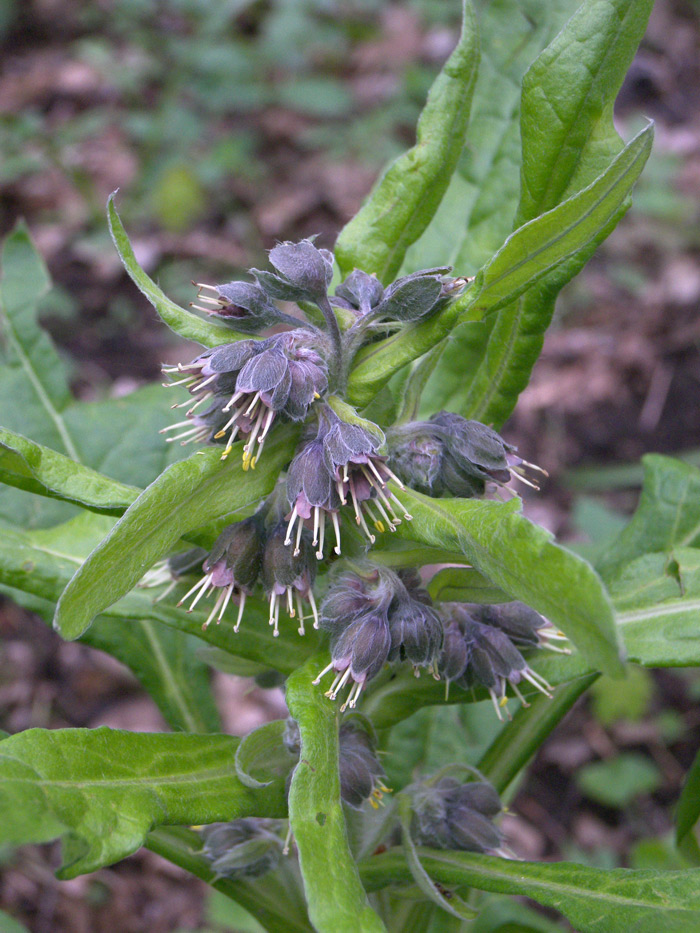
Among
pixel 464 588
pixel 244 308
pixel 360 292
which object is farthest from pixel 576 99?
pixel 464 588

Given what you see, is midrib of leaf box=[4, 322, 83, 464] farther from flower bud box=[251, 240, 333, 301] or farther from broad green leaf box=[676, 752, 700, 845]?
broad green leaf box=[676, 752, 700, 845]

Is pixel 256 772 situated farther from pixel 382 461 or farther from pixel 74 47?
pixel 74 47

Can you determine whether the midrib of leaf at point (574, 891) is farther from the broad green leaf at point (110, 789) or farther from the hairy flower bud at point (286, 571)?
the hairy flower bud at point (286, 571)

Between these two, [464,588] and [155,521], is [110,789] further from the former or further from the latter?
[464,588]

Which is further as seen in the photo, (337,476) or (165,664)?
(165,664)

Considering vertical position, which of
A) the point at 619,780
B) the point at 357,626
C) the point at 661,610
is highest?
the point at 357,626

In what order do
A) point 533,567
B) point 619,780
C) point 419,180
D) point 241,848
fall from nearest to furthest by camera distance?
1. point 533,567
2. point 419,180
3. point 241,848
4. point 619,780

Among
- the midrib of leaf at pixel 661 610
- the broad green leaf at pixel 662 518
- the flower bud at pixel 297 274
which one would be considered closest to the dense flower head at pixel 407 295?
the flower bud at pixel 297 274
